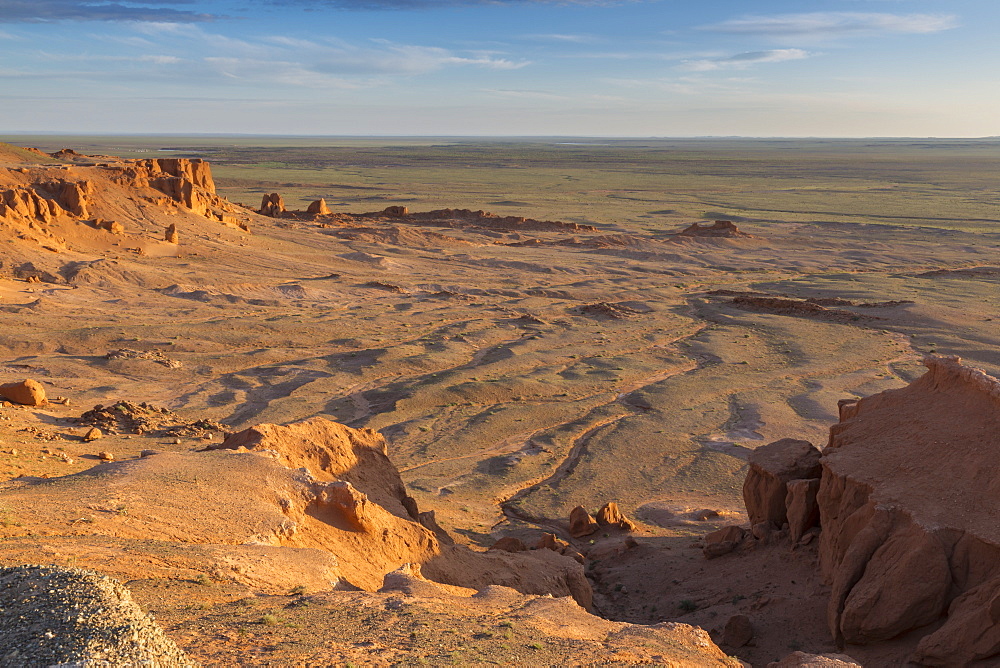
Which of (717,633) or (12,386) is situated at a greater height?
(12,386)

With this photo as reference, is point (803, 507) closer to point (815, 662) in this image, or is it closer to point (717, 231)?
point (815, 662)

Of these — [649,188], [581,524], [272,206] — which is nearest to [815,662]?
[581,524]

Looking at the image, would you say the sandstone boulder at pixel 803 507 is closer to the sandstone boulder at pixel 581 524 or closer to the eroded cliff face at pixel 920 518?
the eroded cliff face at pixel 920 518

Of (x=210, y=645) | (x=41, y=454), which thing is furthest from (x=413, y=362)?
(x=210, y=645)

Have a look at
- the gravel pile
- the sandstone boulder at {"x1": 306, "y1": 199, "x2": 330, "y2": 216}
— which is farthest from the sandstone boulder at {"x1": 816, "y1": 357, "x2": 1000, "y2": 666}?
the sandstone boulder at {"x1": 306, "y1": 199, "x2": 330, "y2": 216}

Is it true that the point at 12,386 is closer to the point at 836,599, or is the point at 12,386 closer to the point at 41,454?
the point at 41,454

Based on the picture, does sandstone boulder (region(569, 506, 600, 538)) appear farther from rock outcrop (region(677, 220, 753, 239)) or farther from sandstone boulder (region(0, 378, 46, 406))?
rock outcrop (region(677, 220, 753, 239))

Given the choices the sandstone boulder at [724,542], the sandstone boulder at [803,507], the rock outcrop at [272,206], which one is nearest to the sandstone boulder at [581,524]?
the sandstone boulder at [724,542]
